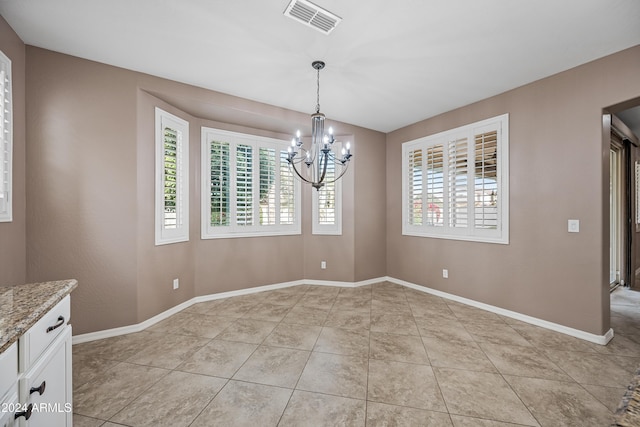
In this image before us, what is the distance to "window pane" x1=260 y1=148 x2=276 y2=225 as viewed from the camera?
4.40 m

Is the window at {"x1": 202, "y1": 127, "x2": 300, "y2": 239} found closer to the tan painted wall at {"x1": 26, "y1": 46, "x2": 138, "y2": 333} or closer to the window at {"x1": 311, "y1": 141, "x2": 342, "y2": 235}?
the window at {"x1": 311, "y1": 141, "x2": 342, "y2": 235}

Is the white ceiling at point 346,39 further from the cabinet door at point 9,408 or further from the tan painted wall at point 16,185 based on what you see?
the cabinet door at point 9,408

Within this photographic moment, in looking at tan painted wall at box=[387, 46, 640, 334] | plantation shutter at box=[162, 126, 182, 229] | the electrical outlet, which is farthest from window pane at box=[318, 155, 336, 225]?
the electrical outlet

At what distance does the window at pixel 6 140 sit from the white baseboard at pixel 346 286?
54.1 inches

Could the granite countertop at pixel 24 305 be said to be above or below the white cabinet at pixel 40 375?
above

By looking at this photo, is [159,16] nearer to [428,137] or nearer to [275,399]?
[275,399]

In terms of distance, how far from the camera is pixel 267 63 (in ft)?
9.14

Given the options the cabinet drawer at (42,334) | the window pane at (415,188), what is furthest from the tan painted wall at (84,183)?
the window pane at (415,188)

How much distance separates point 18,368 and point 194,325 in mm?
2200

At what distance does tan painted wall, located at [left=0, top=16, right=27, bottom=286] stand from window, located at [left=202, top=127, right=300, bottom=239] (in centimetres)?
180

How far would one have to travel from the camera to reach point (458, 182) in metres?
3.93

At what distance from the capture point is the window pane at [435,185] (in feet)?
13.8

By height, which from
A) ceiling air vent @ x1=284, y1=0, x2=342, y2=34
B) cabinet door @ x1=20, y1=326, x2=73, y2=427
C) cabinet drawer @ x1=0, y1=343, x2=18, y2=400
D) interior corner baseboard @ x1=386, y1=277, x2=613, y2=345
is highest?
ceiling air vent @ x1=284, y1=0, x2=342, y2=34

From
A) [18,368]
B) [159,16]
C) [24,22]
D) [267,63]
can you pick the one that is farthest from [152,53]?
[18,368]
